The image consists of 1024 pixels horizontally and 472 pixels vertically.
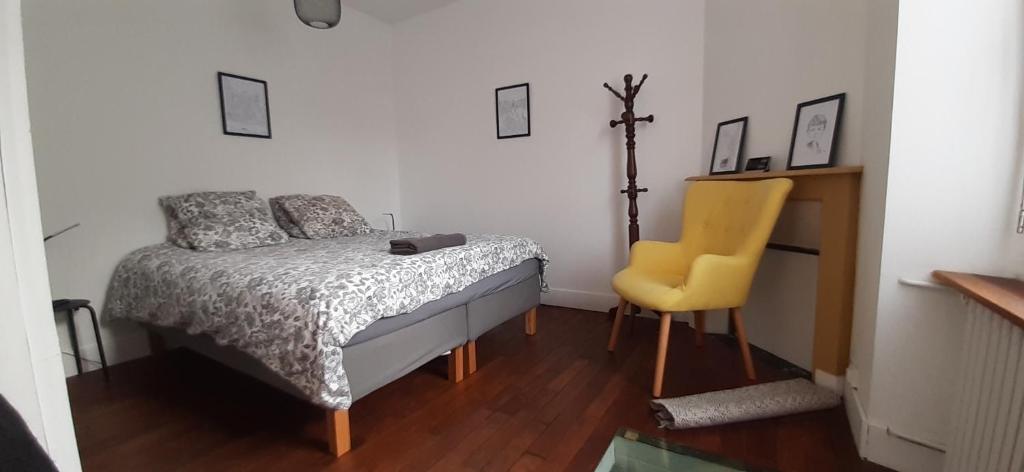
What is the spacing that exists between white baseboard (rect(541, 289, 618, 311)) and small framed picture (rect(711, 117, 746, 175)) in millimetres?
1125

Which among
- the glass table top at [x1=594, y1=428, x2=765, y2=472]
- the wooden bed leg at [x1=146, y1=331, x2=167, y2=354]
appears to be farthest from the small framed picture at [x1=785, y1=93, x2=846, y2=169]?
the wooden bed leg at [x1=146, y1=331, x2=167, y2=354]

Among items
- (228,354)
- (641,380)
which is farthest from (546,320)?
(228,354)

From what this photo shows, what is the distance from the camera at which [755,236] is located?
5.96ft

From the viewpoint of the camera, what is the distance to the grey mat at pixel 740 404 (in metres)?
1.55

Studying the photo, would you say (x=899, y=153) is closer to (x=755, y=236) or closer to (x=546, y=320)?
(x=755, y=236)

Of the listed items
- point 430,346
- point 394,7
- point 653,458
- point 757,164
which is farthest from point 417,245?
point 394,7

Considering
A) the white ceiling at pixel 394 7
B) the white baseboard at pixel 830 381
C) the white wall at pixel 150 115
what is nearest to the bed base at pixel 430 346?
the white wall at pixel 150 115

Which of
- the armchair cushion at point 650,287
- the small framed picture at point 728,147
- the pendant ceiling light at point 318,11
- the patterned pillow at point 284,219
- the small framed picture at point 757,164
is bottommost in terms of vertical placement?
the armchair cushion at point 650,287

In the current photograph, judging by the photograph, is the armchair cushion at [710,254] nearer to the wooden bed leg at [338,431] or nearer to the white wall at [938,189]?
the white wall at [938,189]

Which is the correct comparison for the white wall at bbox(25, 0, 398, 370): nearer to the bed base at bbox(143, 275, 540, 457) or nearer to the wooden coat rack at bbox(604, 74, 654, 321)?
the bed base at bbox(143, 275, 540, 457)

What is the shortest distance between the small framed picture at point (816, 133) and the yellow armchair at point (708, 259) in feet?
0.69

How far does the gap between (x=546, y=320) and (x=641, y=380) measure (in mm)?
1008

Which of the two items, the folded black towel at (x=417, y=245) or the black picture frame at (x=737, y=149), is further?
the black picture frame at (x=737, y=149)

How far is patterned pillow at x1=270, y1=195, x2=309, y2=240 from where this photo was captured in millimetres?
2745
